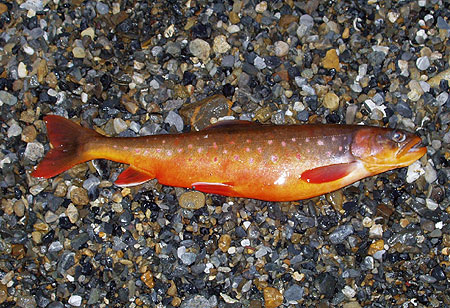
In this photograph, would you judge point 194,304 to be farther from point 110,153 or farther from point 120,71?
point 120,71

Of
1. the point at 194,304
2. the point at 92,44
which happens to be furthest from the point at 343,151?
the point at 92,44

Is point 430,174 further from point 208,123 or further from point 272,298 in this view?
point 208,123

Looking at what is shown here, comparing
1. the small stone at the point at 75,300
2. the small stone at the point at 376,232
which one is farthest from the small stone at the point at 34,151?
the small stone at the point at 376,232

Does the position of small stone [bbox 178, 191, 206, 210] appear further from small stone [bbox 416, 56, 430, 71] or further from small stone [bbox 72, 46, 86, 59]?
small stone [bbox 416, 56, 430, 71]

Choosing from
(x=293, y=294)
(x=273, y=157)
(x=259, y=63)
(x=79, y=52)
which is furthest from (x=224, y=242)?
(x=79, y=52)

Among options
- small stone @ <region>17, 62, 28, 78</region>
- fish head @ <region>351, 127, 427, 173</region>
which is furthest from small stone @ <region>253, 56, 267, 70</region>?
small stone @ <region>17, 62, 28, 78</region>

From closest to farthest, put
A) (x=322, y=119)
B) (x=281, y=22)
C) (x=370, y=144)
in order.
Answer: (x=370, y=144) → (x=322, y=119) → (x=281, y=22)
